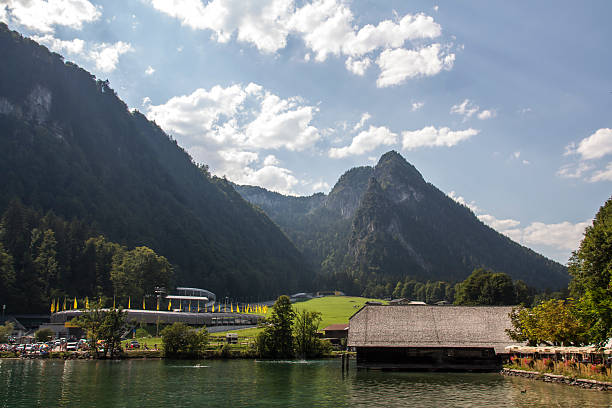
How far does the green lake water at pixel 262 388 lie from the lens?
99.6ft

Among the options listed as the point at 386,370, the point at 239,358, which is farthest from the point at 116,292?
the point at 386,370

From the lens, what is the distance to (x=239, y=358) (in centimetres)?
6291

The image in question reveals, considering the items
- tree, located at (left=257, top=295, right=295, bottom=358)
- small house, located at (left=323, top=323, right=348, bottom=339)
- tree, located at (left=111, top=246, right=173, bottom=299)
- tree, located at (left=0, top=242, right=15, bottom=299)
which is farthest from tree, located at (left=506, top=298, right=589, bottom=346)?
tree, located at (left=0, top=242, right=15, bottom=299)

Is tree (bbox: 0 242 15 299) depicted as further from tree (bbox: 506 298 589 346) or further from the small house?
tree (bbox: 506 298 589 346)

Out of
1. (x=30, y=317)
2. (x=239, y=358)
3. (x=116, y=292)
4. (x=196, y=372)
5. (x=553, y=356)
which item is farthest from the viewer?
(x=116, y=292)

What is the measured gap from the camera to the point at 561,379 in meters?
39.2

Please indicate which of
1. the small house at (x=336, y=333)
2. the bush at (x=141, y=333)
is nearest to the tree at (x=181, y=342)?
the bush at (x=141, y=333)

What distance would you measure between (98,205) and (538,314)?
162708 millimetres

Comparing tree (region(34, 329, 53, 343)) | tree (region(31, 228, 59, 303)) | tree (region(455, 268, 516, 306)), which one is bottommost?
tree (region(34, 329, 53, 343))

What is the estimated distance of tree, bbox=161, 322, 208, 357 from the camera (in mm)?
62469

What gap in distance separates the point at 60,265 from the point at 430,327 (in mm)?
97881

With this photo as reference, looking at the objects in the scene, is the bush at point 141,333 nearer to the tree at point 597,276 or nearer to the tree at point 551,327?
the tree at point 551,327

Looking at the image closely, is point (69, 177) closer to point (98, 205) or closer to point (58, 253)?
point (98, 205)

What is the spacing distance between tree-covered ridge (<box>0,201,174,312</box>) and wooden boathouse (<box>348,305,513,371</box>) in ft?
227
